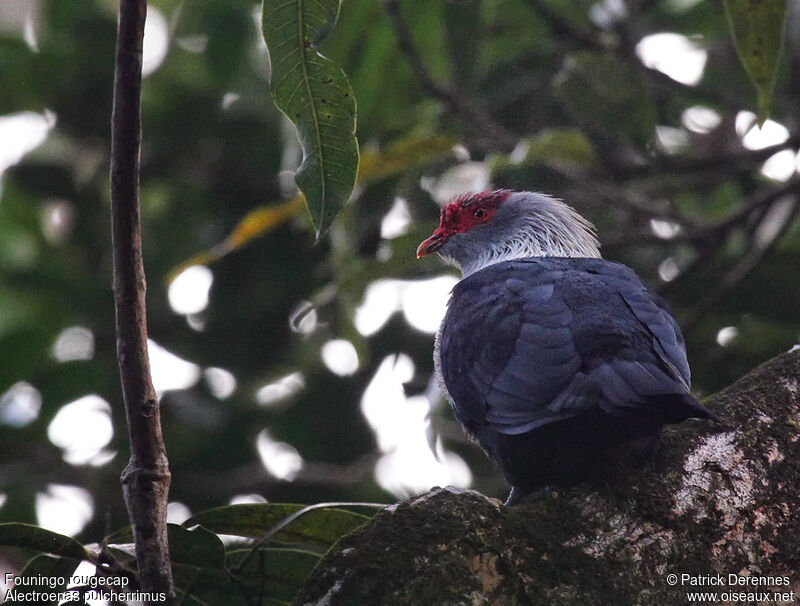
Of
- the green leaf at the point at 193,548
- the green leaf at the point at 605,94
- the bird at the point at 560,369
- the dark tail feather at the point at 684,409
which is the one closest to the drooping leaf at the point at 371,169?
the green leaf at the point at 605,94

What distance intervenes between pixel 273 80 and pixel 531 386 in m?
1.39

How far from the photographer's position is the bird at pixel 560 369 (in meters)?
3.16

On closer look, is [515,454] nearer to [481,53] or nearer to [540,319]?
[540,319]

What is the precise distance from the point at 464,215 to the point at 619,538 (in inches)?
128

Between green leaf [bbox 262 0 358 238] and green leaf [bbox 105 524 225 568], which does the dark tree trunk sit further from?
green leaf [bbox 262 0 358 238]

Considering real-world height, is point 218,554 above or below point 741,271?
below

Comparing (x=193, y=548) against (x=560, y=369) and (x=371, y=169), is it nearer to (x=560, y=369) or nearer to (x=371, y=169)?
(x=560, y=369)

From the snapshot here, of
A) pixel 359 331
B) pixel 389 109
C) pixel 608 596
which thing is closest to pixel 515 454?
pixel 608 596

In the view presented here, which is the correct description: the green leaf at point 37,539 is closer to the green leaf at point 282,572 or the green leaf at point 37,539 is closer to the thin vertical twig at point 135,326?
the thin vertical twig at point 135,326

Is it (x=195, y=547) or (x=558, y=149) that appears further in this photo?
(x=558, y=149)

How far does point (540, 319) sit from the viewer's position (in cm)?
375

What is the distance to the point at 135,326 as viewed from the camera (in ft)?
8.47

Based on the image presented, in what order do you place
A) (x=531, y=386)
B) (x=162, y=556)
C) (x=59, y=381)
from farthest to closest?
(x=59, y=381)
(x=531, y=386)
(x=162, y=556)

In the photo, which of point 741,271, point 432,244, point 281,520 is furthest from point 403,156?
point 281,520
